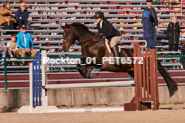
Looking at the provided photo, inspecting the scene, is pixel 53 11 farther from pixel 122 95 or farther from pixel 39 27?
pixel 122 95

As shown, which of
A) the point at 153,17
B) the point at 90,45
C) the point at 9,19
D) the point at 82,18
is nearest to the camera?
the point at 90,45

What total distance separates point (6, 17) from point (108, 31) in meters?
5.87

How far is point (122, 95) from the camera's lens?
13.6 m

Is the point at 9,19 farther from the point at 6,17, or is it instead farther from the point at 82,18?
the point at 82,18

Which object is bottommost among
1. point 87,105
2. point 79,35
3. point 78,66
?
point 87,105

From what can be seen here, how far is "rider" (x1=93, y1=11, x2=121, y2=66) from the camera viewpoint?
1172 cm

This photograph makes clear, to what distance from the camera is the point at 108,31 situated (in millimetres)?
11789

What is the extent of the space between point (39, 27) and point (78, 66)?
6558mm

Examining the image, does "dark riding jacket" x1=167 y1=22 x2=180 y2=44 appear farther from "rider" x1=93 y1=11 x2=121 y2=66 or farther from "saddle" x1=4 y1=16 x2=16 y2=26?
"saddle" x1=4 y1=16 x2=16 y2=26

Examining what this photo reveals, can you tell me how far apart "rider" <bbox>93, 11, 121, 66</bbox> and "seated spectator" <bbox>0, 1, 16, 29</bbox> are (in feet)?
17.9

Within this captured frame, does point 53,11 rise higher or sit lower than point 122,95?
higher

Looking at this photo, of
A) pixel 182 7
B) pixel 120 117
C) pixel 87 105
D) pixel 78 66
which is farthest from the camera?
pixel 182 7

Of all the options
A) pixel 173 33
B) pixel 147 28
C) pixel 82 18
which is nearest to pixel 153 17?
pixel 147 28

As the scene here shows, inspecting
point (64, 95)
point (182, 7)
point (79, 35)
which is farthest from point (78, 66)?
point (182, 7)
